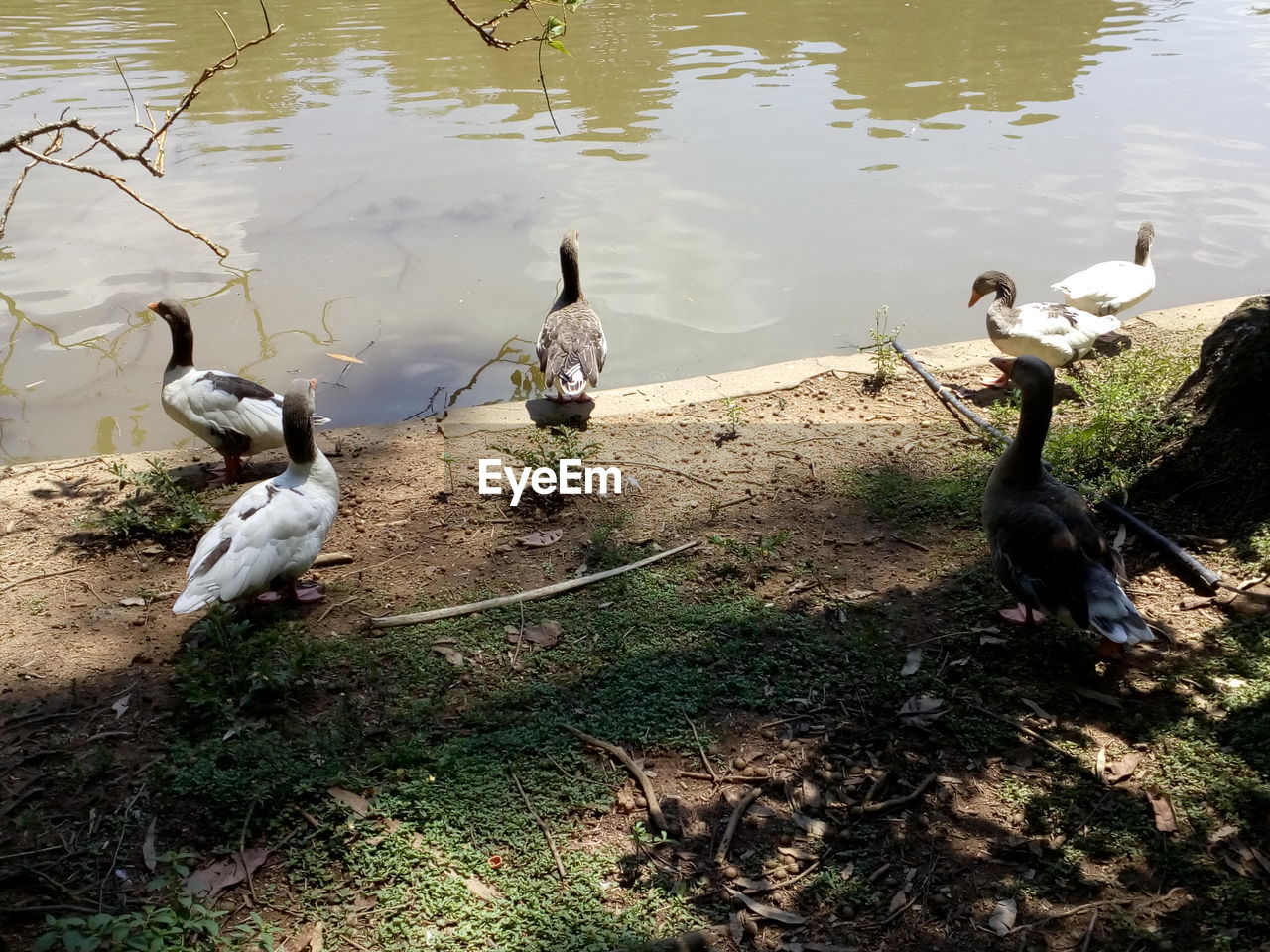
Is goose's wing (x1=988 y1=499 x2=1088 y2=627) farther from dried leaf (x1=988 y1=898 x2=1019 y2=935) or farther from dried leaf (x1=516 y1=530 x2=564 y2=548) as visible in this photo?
dried leaf (x1=516 y1=530 x2=564 y2=548)

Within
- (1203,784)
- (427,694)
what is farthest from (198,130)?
(1203,784)

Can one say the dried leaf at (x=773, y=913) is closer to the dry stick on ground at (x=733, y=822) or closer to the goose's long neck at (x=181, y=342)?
the dry stick on ground at (x=733, y=822)

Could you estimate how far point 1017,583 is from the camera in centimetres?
369

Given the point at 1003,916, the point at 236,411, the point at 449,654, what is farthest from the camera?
the point at 236,411

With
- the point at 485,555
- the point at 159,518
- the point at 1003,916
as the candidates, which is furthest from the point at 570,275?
the point at 1003,916

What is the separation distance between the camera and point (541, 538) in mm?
4602

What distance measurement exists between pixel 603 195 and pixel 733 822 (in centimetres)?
773

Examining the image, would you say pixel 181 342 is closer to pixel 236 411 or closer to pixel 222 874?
pixel 236 411

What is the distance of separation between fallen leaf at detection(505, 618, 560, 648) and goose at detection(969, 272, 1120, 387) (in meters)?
3.94

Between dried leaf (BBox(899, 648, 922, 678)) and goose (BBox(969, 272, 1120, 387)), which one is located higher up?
goose (BBox(969, 272, 1120, 387))

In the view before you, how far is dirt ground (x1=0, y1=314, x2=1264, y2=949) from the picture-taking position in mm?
3270

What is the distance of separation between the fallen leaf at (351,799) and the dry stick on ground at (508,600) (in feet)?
3.08

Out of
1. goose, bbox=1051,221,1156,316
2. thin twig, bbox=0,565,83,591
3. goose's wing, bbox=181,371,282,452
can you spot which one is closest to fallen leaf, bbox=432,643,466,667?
thin twig, bbox=0,565,83,591

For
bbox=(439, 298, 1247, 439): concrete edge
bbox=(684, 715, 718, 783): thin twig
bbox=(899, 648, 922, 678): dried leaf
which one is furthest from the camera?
bbox=(439, 298, 1247, 439): concrete edge
